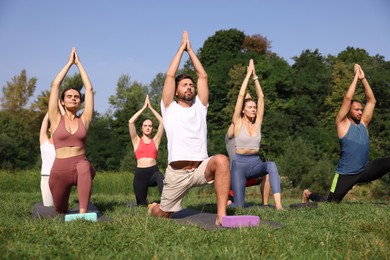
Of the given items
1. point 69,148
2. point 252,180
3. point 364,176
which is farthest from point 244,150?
point 69,148

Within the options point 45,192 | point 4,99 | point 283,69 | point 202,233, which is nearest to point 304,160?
point 45,192

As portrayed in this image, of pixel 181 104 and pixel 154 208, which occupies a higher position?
pixel 181 104

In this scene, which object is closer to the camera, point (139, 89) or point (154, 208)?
point (154, 208)

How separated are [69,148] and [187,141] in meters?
1.67

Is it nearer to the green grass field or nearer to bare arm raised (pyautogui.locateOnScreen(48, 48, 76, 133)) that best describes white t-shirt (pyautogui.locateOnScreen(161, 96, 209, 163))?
the green grass field

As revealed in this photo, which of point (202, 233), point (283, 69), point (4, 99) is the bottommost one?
point (202, 233)

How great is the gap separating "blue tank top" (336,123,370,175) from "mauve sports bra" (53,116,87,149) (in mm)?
4486

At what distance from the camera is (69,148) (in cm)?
591

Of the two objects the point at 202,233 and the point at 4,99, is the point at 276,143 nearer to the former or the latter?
the point at 4,99

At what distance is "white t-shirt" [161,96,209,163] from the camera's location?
5395 mm

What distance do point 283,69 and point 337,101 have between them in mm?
5207

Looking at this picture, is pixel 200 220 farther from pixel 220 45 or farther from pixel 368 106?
pixel 220 45

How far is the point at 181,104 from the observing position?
18.6 feet

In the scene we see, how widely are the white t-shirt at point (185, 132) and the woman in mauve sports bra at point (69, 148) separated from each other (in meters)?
1.21
